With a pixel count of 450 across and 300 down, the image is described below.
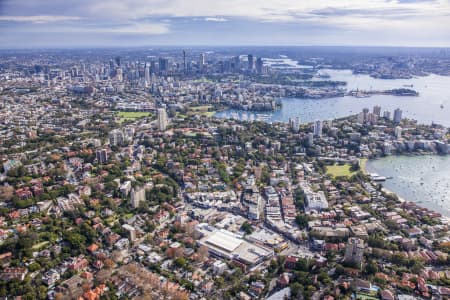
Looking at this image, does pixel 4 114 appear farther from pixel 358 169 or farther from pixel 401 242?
pixel 401 242

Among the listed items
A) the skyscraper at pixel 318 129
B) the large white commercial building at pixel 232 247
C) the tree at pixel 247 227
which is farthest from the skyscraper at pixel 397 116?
the large white commercial building at pixel 232 247

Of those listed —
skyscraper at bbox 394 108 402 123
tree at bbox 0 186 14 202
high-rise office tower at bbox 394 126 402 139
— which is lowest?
tree at bbox 0 186 14 202

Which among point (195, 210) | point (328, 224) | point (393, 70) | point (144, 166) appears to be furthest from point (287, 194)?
point (393, 70)

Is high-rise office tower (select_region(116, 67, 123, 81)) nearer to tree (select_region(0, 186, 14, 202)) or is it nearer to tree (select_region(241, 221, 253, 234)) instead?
tree (select_region(0, 186, 14, 202))

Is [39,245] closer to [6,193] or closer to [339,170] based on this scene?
[6,193]

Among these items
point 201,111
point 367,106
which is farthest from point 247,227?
point 367,106

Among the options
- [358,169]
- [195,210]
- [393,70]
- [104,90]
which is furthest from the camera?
[393,70]

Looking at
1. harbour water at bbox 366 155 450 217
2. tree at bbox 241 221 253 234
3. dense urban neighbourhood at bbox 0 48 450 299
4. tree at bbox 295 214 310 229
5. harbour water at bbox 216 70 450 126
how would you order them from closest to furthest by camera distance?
dense urban neighbourhood at bbox 0 48 450 299 < tree at bbox 241 221 253 234 < tree at bbox 295 214 310 229 < harbour water at bbox 366 155 450 217 < harbour water at bbox 216 70 450 126

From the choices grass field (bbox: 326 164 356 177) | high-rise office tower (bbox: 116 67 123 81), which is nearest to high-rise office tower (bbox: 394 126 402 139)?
grass field (bbox: 326 164 356 177)
